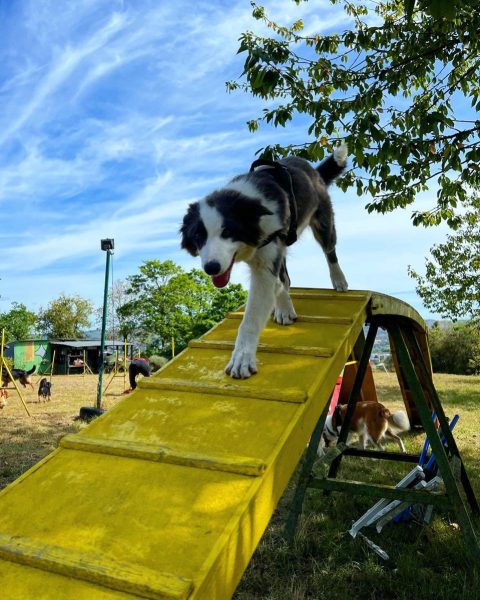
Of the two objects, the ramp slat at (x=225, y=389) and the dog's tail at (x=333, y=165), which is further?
the dog's tail at (x=333, y=165)

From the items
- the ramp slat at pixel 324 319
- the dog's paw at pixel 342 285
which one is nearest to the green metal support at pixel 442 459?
the ramp slat at pixel 324 319

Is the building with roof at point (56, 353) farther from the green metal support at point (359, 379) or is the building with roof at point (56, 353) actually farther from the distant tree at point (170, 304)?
the green metal support at point (359, 379)

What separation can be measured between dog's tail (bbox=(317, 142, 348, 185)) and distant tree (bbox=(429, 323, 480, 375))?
991 inches

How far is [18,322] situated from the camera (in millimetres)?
51312

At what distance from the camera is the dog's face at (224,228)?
9.34 feet

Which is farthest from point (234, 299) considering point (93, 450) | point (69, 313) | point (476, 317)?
point (93, 450)

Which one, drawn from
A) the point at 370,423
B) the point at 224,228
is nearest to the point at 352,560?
the point at 224,228

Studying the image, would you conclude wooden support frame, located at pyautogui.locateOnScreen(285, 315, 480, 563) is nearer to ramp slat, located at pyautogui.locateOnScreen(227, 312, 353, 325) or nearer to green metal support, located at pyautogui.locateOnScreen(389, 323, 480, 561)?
green metal support, located at pyautogui.locateOnScreen(389, 323, 480, 561)

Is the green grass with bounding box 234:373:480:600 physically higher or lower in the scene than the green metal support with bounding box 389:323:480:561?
lower

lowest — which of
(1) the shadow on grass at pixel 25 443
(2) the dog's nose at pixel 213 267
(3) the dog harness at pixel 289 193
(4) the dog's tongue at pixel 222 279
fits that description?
(1) the shadow on grass at pixel 25 443

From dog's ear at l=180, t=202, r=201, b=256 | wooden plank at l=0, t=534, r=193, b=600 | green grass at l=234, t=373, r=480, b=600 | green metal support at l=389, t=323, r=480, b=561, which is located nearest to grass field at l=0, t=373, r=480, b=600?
green grass at l=234, t=373, r=480, b=600

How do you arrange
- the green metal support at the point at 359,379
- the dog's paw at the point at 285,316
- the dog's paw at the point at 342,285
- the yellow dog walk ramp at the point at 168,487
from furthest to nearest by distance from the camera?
the dog's paw at the point at 342,285, the green metal support at the point at 359,379, the dog's paw at the point at 285,316, the yellow dog walk ramp at the point at 168,487

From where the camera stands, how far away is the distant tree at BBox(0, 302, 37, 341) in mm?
50375

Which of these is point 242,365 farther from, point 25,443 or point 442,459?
point 25,443
